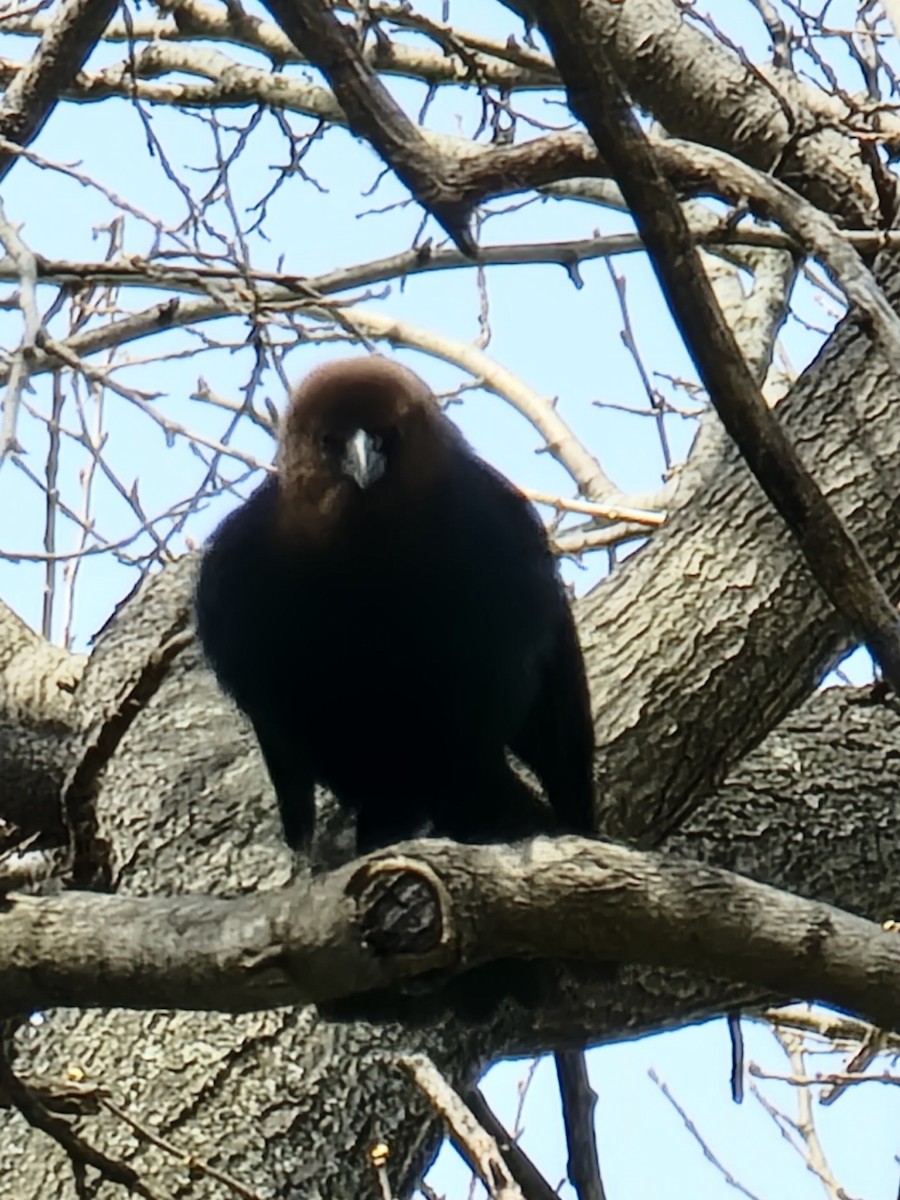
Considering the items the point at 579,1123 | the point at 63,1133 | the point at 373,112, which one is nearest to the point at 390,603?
the point at 373,112

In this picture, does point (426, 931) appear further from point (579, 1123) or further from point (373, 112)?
point (579, 1123)

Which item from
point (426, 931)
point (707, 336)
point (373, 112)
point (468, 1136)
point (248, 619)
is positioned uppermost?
point (373, 112)

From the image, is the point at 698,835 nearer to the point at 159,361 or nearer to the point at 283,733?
the point at 283,733

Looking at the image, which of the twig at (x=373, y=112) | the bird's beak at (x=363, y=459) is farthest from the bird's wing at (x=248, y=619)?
the twig at (x=373, y=112)

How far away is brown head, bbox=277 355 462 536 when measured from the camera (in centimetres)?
207

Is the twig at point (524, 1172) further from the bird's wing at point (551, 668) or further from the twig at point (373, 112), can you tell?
the twig at point (373, 112)

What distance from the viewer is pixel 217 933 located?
1515 millimetres

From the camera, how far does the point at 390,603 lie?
6.80 feet

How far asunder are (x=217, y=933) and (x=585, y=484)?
2.40 m

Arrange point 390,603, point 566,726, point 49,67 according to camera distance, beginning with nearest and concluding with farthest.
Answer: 1. point 390,603
2. point 566,726
3. point 49,67

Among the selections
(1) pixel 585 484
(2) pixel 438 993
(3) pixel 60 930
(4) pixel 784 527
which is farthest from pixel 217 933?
(1) pixel 585 484

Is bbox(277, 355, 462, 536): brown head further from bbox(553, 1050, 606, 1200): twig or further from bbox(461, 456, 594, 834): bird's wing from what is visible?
bbox(553, 1050, 606, 1200): twig

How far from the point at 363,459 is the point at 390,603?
171mm

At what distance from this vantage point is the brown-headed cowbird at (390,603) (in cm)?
207
